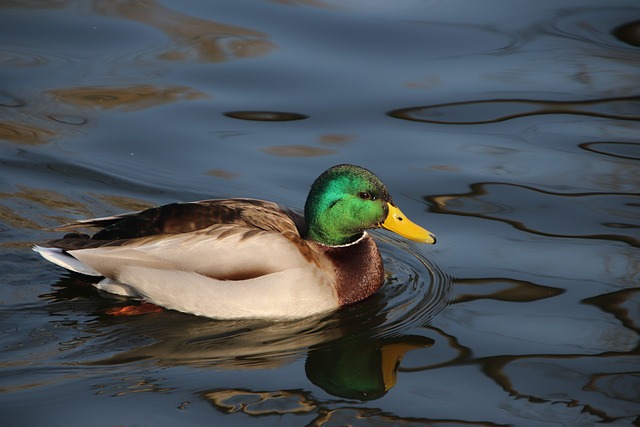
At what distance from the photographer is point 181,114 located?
32.6 feet

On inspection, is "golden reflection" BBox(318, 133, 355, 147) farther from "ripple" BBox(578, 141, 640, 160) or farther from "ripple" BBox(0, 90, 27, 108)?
"ripple" BBox(0, 90, 27, 108)

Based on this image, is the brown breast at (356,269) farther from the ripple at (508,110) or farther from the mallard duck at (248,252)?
the ripple at (508,110)

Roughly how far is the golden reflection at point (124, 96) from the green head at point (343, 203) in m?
3.26

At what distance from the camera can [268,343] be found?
6.75 meters

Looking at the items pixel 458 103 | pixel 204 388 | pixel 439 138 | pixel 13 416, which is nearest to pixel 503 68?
pixel 458 103

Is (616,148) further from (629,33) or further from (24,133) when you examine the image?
(24,133)

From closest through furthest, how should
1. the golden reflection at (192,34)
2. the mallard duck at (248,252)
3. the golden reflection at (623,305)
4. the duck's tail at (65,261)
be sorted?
the golden reflection at (623,305) → the mallard duck at (248,252) → the duck's tail at (65,261) → the golden reflection at (192,34)

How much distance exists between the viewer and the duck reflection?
20.9 feet

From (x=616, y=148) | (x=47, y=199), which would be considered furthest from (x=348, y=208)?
(x=616, y=148)

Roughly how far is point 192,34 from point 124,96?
5.43 ft

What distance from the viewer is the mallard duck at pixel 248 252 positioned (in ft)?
23.3

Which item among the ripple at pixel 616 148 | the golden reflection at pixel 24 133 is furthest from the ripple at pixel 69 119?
the ripple at pixel 616 148

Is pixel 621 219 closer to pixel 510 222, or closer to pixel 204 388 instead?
pixel 510 222

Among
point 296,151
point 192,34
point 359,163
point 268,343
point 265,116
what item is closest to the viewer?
point 268,343
